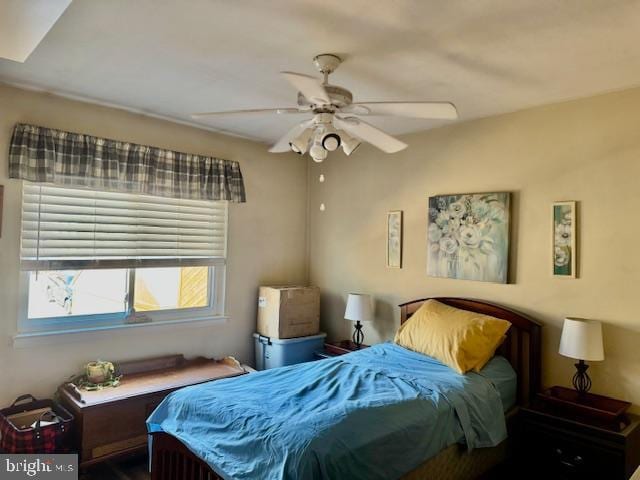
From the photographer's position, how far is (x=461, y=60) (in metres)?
2.36

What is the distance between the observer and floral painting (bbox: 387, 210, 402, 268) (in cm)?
386

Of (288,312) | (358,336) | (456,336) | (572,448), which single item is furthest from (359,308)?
(572,448)

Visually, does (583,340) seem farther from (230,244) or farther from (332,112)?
(230,244)

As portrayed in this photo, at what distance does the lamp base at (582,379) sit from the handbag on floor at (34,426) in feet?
10.5

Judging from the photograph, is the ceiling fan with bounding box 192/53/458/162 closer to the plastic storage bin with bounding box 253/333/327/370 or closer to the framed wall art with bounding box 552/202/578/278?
the framed wall art with bounding box 552/202/578/278

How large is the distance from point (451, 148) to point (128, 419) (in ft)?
10.2

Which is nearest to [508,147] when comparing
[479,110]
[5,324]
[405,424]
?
[479,110]

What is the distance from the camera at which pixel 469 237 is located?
336 centimetres

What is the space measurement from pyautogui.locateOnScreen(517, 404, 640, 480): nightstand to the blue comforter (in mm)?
216

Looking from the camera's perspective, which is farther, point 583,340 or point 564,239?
point 564,239

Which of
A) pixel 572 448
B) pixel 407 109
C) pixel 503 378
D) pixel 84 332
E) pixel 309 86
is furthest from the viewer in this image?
pixel 84 332

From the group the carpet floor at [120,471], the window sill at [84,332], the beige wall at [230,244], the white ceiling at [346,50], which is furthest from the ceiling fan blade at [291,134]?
the carpet floor at [120,471]

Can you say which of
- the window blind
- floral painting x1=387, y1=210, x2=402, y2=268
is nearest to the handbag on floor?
the window blind

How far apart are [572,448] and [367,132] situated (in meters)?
2.15
